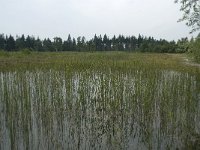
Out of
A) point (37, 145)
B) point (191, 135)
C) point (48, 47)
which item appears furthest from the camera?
point (48, 47)

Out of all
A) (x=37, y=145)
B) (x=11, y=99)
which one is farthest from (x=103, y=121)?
(x=11, y=99)

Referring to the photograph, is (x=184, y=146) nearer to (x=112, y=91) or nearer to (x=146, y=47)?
(x=112, y=91)

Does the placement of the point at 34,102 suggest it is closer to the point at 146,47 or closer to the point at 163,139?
the point at 163,139

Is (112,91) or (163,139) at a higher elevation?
(112,91)

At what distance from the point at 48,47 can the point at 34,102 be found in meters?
68.1

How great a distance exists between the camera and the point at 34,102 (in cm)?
787

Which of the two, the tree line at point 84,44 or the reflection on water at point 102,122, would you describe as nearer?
the reflection on water at point 102,122

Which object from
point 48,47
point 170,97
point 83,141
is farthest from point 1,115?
point 48,47

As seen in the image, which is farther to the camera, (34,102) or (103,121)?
(34,102)

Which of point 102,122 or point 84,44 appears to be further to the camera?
point 84,44

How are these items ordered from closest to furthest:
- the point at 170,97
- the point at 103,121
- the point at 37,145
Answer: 1. the point at 37,145
2. the point at 103,121
3. the point at 170,97

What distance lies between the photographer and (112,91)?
826 cm

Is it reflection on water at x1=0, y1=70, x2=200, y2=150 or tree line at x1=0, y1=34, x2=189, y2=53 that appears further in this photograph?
tree line at x1=0, y1=34, x2=189, y2=53

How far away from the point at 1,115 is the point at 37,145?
196 cm
